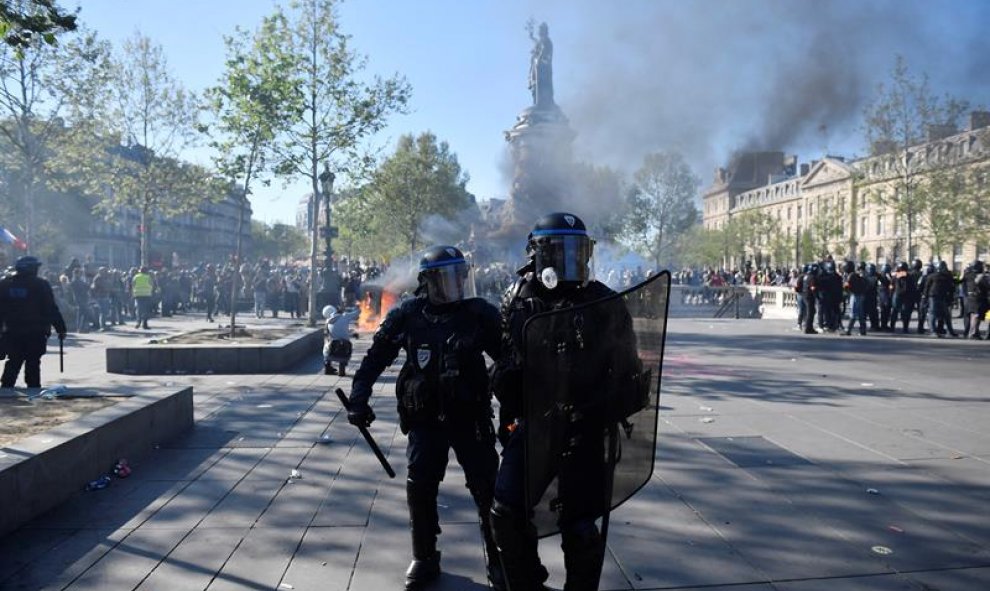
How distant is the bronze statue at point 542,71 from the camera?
51625 millimetres

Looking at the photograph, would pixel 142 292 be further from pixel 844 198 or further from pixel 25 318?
pixel 844 198

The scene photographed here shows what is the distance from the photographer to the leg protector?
2.81 metres

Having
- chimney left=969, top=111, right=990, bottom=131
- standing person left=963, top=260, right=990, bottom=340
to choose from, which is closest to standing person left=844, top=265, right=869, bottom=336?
standing person left=963, top=260, right=990, bottom=340

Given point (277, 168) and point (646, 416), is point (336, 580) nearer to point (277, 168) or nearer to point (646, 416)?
point (646, 416)

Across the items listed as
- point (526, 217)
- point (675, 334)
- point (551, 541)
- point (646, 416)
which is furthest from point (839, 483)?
point (526, 217)

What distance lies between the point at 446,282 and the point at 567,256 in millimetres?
727

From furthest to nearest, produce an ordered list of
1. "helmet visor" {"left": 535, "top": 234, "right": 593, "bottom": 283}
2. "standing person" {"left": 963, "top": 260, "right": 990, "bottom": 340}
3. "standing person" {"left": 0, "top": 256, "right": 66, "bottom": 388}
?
"standing person" {"left": 963, "top": 260, "right": 990, "bottom": 340} < "standing person" {"left": 0, "top": 256, "right": 66, "bottom": 388} < "helmet visor" {"left": 535, "top": 234, "right": 593, "bottom": 283}

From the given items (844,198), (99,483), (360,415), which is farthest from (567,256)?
(844,198)

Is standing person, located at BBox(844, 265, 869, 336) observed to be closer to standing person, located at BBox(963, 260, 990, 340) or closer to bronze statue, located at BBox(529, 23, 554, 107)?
standing person, located at BBox(963, 260, 990, 340)

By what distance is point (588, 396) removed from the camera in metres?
2.66

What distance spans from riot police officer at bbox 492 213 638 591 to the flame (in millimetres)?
16845

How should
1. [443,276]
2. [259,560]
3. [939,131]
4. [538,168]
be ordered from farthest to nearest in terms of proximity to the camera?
[538,168] < [939,131] < [259,560] < [443,276]

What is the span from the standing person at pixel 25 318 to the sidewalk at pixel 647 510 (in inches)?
70.2

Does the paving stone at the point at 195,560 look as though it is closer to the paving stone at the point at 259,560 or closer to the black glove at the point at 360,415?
the paving stone at the point at 259,560
